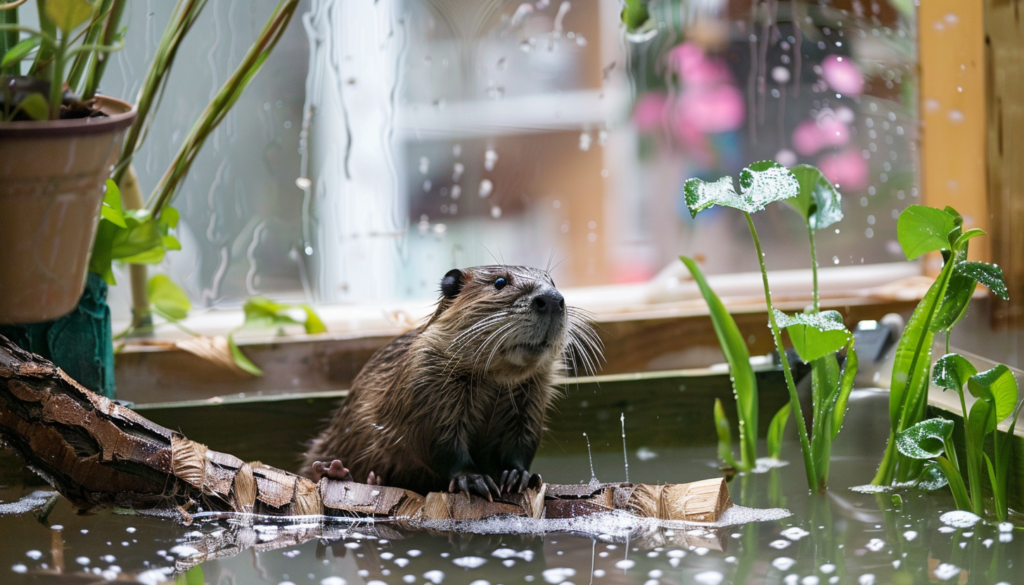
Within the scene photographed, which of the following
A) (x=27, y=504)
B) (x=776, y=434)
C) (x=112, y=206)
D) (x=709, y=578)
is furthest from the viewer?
(x=776, y=434)

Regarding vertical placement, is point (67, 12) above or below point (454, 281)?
above

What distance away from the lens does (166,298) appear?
1996 millimetres

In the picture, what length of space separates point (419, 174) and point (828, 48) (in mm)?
1103

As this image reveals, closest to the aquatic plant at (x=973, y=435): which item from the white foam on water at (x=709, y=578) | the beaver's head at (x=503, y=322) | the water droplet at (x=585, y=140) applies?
the white foam on water at (x=709, y=578)

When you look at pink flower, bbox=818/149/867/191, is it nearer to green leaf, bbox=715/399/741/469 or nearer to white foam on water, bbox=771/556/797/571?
green leaf, bbox=715/399/741/469

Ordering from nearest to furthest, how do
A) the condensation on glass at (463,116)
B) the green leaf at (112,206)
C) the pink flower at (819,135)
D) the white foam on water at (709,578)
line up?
the white foam on water at (709,578), the green leaf at (112,206), the condensation on glass at (463,116), the pink flower at (819,135)

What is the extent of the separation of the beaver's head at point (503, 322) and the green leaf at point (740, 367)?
0.83ft

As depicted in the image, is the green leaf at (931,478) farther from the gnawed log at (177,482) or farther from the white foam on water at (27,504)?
the white foam on water at (27,504)

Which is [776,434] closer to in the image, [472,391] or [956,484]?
[956,484]

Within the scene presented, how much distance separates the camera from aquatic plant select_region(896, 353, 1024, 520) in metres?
1.26

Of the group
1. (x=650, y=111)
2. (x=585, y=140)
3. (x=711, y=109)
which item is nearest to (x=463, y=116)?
(x=585, y=140)

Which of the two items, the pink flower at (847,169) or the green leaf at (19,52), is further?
the pink flower at (847,169)

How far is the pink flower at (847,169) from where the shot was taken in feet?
8.28

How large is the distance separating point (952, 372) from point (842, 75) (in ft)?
4.36
